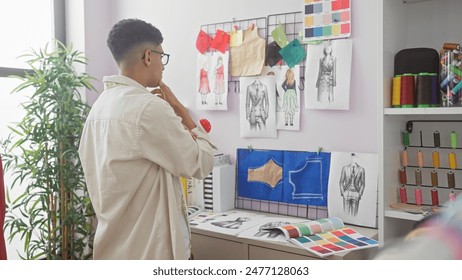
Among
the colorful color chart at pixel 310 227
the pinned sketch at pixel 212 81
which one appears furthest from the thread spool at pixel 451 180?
the pinned sketch at pixel 212 81

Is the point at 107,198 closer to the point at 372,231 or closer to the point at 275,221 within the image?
the point at 275,221

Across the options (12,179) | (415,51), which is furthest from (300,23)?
(12,179)

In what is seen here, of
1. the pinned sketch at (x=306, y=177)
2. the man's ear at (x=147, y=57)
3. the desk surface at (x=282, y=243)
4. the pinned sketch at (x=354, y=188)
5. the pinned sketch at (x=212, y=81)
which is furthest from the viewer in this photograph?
the pinned sketch at (x=212, y=81)

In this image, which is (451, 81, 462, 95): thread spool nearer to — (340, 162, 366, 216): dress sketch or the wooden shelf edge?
the wooden shelf edge

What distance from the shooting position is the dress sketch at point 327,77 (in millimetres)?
2041

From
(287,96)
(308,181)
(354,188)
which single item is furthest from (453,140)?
(287,96)

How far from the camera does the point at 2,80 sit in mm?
2660

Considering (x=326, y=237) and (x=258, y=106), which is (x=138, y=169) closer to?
(x=326, y=237)

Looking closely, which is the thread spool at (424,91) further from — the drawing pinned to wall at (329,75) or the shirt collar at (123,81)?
the shirt collar at (123,81)

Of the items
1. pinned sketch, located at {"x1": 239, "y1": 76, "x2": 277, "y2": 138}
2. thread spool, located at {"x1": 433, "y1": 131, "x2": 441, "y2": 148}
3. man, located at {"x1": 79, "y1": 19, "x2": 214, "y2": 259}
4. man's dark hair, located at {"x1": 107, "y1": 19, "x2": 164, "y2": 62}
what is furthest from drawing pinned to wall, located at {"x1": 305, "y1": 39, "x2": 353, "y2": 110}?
man's dark hair, located at {"x1": 107, "y1": 19, "x2": 164, "y2": 62}

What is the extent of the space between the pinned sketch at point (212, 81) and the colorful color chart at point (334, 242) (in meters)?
0.93

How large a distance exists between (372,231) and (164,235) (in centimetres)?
97

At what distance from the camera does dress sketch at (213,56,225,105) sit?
2402 mm

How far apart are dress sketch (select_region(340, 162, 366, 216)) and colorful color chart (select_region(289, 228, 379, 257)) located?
0.49 feet
